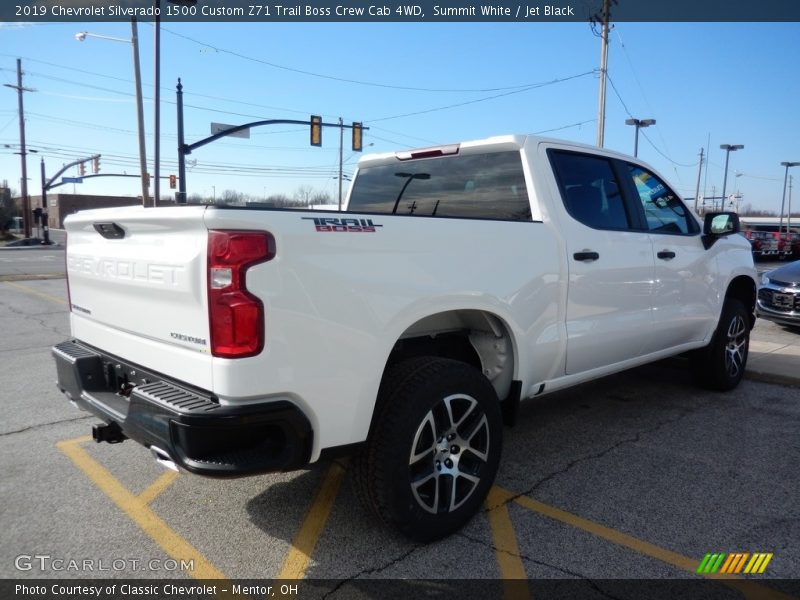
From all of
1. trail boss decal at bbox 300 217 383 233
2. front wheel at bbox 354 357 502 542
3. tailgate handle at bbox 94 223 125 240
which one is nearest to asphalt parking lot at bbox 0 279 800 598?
front wheel at bbox 354 357 502 542

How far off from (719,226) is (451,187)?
2403mm

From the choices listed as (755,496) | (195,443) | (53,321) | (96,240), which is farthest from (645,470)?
(53,321)

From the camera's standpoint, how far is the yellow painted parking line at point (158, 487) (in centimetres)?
329

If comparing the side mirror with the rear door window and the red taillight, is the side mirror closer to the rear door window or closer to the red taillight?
the rear door window

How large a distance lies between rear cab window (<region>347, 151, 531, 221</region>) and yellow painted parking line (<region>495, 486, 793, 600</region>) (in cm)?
162

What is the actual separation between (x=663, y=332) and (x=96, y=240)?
3.84 m

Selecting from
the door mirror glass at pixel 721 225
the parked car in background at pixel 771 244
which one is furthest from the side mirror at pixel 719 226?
the parked car in background at pixel 771 244

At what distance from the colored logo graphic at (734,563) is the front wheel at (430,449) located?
1.04 meters

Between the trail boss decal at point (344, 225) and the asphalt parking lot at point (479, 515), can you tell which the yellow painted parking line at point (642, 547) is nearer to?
the asphalt parking lot at point (479, 515)

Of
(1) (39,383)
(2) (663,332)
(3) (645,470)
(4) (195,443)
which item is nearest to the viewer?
(4) (195,443)

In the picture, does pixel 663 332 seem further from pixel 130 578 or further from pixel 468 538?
pixel 130 578

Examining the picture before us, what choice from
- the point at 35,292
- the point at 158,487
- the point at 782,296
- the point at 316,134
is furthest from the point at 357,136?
the point at 158,487

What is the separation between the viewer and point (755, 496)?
3.34 meters

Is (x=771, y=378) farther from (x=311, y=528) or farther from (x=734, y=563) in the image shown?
(x=311, y=528)
